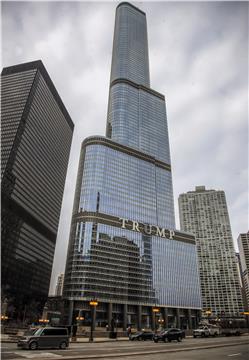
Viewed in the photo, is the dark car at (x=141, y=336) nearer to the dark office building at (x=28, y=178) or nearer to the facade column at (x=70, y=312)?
the facade column at (x=70, y=312)

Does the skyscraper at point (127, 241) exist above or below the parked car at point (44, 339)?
above

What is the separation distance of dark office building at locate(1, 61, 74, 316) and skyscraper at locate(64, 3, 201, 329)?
3450 centimetres

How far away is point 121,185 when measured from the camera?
150 m

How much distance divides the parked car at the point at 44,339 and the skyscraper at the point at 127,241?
326 feet

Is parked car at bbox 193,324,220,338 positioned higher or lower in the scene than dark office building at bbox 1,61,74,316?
lower

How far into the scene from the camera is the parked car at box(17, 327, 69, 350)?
2192 centimetres

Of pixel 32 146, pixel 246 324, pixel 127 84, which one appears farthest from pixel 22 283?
pixel 127 84

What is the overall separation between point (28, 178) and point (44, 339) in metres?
141

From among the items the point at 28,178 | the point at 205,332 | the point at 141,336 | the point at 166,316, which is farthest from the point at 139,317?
the point at 28,178

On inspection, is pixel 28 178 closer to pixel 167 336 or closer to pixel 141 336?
pixel 141 336

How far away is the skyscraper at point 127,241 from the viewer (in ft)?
403

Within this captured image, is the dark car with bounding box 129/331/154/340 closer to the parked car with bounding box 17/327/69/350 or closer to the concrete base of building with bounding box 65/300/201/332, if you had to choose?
the parked car with bounding box 17/327/69/350

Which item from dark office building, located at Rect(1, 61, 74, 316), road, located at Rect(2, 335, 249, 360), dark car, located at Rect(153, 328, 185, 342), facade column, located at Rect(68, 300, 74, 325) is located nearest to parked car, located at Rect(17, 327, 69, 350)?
road, located at Rect(2, 335, 249, 360)

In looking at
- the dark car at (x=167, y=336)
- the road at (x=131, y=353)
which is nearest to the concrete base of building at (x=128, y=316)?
the dark car at (x=167, y=336)
